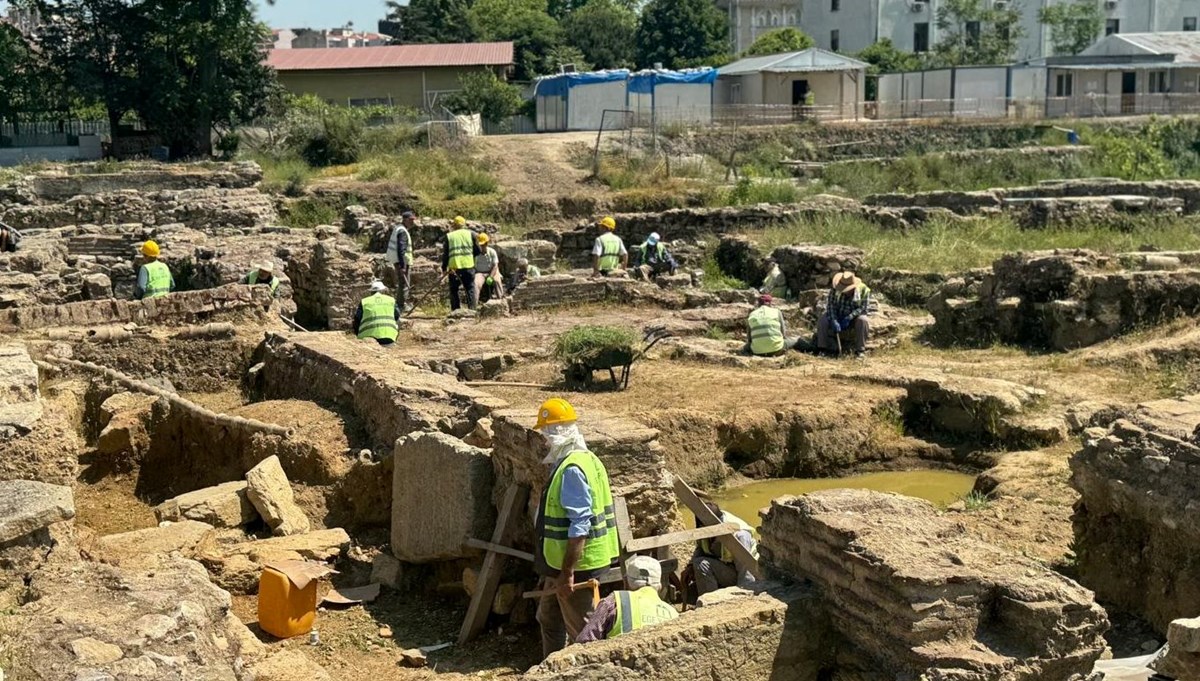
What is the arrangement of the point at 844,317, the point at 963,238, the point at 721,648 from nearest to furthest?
the point at 721,648
the point at 844,317
the point at 963,238

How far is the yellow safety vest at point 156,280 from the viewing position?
45.0ft

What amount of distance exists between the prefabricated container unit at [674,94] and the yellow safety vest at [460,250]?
869 inches

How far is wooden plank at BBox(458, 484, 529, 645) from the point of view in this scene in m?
7.13

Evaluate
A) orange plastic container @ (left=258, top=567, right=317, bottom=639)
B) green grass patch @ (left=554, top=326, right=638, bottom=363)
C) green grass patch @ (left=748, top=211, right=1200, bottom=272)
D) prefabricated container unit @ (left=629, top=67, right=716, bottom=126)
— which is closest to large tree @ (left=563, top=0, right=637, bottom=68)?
prefabricated container unit @ (left=629, top=67, right=716, bottom=126)

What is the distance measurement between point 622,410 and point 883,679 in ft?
20.1

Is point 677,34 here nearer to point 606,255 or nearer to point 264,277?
point 606,255

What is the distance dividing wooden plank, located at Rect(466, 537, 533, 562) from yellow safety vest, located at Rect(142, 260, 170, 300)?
25.0ft

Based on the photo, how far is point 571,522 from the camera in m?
6.24

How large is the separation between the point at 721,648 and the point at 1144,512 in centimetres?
327

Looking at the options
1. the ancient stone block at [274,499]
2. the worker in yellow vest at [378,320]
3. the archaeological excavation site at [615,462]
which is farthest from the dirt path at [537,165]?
the ancient stone block at [274,499]

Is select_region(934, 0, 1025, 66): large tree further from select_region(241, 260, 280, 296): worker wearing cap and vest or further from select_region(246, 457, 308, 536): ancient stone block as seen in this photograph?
select_region(246, 457, 308, 536): ancient stone block

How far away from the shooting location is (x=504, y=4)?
63.0m

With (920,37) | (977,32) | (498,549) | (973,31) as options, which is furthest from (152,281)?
(920,37)

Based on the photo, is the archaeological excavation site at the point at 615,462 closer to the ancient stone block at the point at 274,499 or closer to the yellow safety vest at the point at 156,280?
the ancient stone block at the point at 274,499
